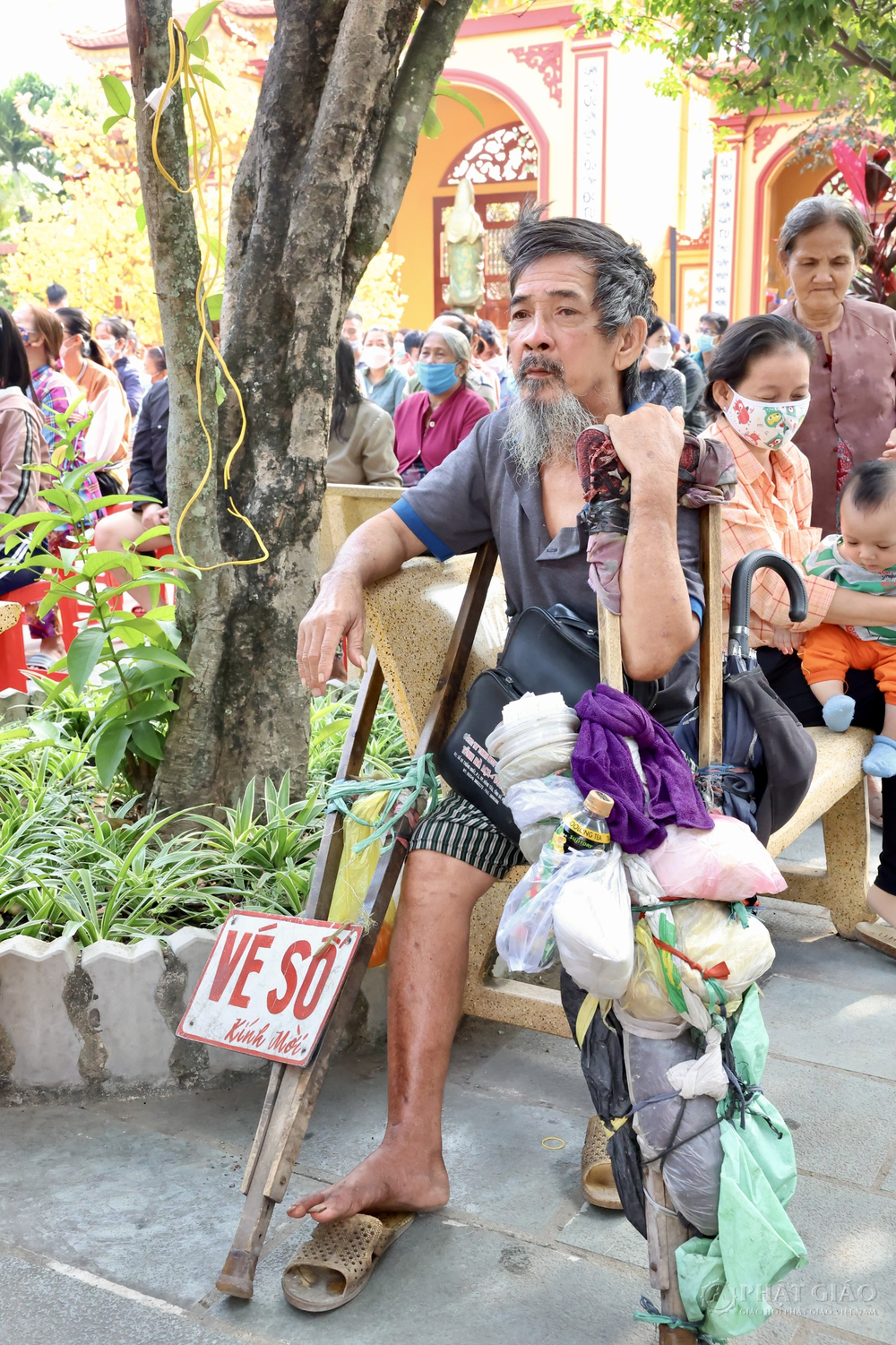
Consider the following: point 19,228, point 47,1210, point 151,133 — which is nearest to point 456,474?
point 151,133

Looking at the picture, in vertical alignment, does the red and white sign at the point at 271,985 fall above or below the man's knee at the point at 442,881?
below

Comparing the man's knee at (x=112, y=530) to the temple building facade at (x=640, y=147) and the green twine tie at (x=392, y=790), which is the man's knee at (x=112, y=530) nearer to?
the green twine tie at (x=392, y=790)

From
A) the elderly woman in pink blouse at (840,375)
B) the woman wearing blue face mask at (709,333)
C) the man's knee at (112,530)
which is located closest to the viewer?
the elderly woman in pink blouse at (840,375)

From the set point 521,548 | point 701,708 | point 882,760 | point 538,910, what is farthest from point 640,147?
point 538,910

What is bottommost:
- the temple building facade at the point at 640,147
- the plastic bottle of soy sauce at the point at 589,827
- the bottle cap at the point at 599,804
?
the plastic bottle of soy sauce at the point at 589,827

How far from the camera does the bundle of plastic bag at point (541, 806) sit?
167cm

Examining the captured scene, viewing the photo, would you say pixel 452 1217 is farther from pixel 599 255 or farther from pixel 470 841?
pixel 599 255

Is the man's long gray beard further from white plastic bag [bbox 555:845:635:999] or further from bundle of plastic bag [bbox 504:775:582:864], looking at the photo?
white plastic bag [bbox 555:845:635:999]

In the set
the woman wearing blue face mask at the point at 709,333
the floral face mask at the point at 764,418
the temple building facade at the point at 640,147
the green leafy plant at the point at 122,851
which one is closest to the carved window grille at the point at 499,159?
the temple building facade at the point at 640,147

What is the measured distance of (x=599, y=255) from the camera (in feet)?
7.12

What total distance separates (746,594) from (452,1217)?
1.26 meters

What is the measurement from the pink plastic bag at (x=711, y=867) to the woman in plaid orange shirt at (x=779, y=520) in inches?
Answer: 50.6

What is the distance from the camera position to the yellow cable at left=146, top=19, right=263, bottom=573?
244cm

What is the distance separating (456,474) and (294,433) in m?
0.71
